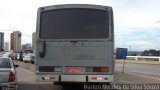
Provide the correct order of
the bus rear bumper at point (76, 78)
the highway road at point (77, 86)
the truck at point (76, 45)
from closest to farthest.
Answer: the bus rear bumper at point (76, 78), the truck at point (76, 45), the highway road at point (77, 86)

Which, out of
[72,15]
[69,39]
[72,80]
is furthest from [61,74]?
[72,15]

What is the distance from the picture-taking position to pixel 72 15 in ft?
44.0

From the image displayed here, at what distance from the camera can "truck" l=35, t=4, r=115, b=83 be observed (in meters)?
13.1

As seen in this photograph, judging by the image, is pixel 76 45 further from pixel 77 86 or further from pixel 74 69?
pixel 77 86

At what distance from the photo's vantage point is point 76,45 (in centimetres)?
1323

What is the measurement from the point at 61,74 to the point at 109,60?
1772mm

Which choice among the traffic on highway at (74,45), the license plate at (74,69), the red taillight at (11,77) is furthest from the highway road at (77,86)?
the red taillight at (11,77)

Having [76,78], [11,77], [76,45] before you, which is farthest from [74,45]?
[11,77]

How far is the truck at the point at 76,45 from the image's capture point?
1308 cm

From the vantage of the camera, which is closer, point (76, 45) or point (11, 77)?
point (11, 77)

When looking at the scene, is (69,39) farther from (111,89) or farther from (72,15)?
(111,89)

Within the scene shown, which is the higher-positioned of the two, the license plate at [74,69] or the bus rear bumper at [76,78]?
the license plate at [74,69]

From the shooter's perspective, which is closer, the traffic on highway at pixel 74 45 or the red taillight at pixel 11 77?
the red taillight at pixel 11 77

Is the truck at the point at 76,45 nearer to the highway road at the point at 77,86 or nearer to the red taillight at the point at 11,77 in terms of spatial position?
the red taillight at the point at 11,77
